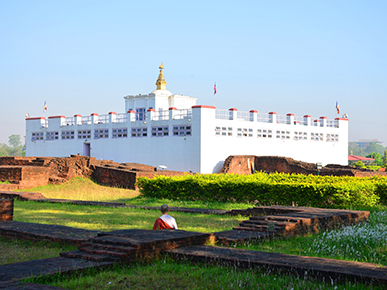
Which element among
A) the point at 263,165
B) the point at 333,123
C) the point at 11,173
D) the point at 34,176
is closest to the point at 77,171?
the point at 34,176

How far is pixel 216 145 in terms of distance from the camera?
3266cm

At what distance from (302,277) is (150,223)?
221 inches

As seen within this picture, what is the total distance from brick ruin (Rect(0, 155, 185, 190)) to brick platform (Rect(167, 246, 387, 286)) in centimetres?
1590

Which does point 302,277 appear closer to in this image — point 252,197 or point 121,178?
point 252,197

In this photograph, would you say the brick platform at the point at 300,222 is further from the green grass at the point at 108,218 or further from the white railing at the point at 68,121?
the white railing at the point at 68,121

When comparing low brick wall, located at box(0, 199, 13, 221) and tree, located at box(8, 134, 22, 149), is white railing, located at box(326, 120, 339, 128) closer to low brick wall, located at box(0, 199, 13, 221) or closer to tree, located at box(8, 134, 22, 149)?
low brick wall, located at box(0, 199, 13, 221)

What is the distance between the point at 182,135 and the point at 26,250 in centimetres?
2676

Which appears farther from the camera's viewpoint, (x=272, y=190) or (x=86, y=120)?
(x=86, y=120)

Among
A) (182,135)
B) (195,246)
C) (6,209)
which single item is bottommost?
(195,246)

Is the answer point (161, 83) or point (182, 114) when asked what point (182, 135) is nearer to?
point (182, 114)

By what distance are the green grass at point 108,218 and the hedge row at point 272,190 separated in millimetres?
2676

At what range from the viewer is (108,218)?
10.6 metres

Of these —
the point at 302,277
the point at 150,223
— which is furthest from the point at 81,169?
the point at 302,277

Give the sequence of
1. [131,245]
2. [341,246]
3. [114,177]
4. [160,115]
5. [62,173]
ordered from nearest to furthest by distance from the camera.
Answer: [131,245], [341,246], [114,177], [62,173], [160,115]
